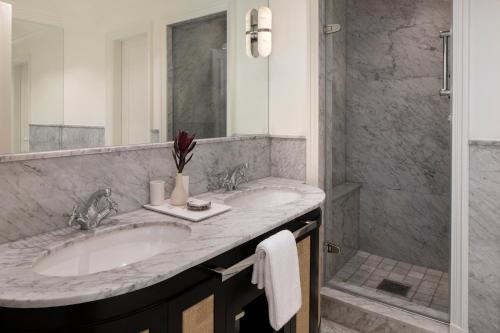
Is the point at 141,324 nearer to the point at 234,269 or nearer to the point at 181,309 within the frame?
the point at 181,309

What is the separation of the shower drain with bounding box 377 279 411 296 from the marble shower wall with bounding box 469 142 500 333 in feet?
2.00

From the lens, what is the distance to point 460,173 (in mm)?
1778

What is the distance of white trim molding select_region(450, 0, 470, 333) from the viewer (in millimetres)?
1705

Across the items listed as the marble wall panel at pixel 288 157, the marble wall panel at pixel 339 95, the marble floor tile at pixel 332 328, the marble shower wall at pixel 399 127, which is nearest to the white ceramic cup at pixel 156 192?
the marble wall panel at pixel 288 157

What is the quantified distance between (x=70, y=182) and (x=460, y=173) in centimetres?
176

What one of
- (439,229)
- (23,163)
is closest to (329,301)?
(439,229)

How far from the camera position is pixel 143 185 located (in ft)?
4.95

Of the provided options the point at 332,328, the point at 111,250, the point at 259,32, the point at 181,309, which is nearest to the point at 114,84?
the point at 111,250

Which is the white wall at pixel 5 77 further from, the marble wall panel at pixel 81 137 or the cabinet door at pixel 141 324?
the cabinet door at pixel 141 324

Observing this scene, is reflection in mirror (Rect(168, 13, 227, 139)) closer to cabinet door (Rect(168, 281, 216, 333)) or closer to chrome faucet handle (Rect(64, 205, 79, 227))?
chrome faucet handle (Rect(64, 205, 79, 227))

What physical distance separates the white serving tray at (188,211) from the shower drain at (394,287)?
61.7 inches

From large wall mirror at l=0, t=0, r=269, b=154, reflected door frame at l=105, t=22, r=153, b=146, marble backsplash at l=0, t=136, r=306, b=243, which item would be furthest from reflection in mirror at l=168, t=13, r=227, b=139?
reflected door frame at l=105, t=22, r=153, b=146

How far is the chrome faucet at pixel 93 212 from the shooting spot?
1199mm

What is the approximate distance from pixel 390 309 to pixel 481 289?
19.5 inches
